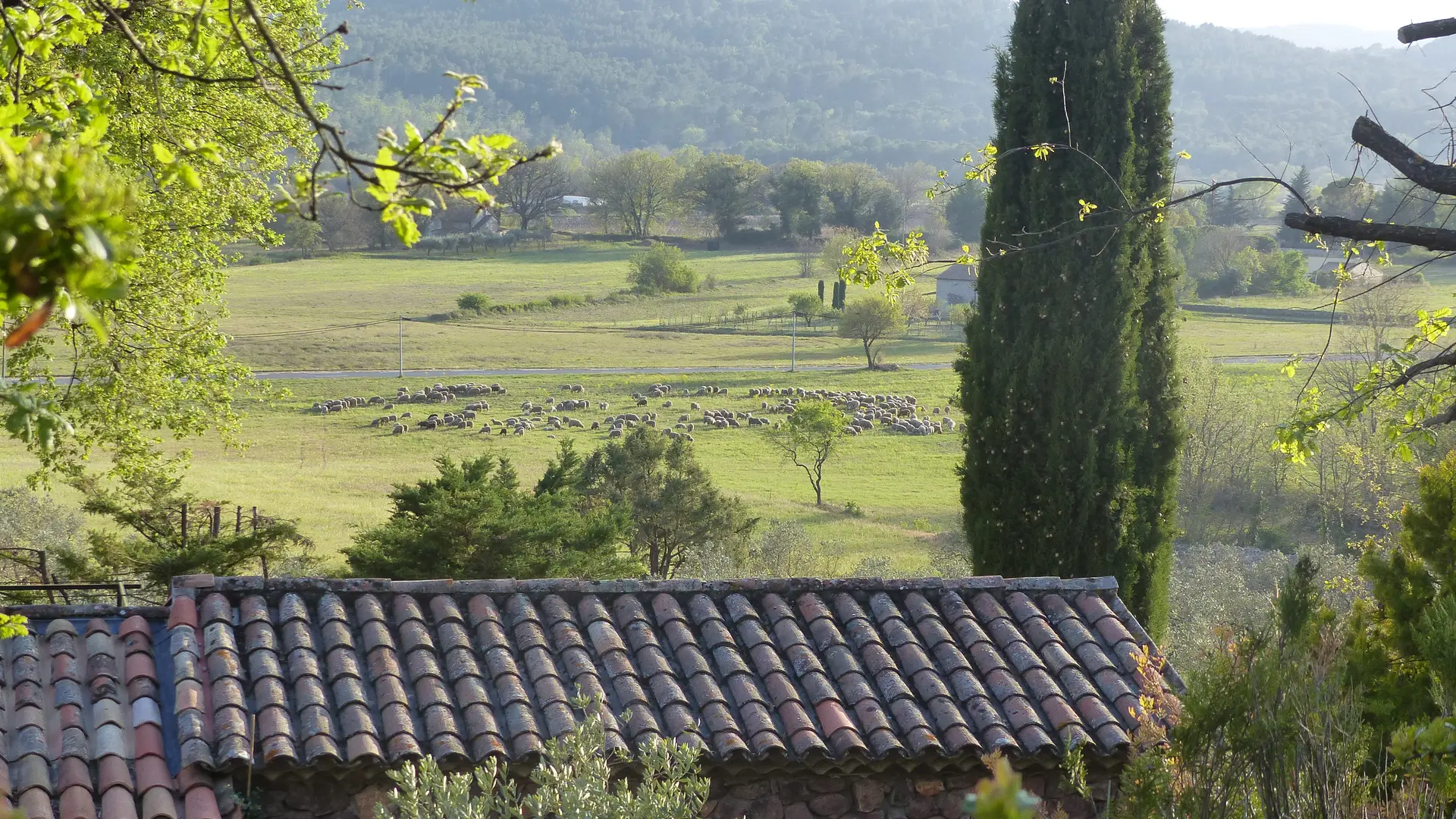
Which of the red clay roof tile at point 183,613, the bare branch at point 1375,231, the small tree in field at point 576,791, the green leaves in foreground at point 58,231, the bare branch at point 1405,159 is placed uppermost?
the bare branch at point 1405,159

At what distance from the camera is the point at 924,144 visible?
175625mm

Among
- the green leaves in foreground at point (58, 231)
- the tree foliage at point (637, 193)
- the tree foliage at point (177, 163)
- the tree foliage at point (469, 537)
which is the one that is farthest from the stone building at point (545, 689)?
the tree foliage at point (637, 193)

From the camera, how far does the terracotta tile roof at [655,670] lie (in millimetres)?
4910

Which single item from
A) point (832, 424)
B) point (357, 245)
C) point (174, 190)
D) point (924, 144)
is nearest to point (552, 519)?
point (174, 190)

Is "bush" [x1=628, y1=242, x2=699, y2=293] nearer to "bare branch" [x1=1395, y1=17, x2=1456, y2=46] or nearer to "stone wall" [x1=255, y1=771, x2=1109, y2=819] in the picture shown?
"stone wall" [x1=255, y1=771, x2=1109, y2=819]

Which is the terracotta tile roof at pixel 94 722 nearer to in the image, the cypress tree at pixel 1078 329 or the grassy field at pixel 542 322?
the cypress tree at pixel 1078 329

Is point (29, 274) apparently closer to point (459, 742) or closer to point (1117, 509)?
point (459, 742)

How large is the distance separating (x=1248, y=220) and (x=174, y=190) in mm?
90728

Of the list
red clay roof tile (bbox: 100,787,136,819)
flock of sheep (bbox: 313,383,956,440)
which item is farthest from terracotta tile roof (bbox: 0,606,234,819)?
flock of sheep (bbox: 313,383,956,440)

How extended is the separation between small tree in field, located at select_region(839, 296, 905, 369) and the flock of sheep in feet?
28.0

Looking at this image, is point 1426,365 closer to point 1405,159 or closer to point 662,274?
point 1405,159

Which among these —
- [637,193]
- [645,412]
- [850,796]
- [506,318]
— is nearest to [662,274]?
[506,318]

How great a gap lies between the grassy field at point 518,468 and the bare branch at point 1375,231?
16991 mm

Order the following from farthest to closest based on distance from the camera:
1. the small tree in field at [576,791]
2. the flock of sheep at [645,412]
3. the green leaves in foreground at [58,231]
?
the flock of sheep at [645,412] < the small tree in field at [576,791] < the green leaves in foreground at [58,231]
